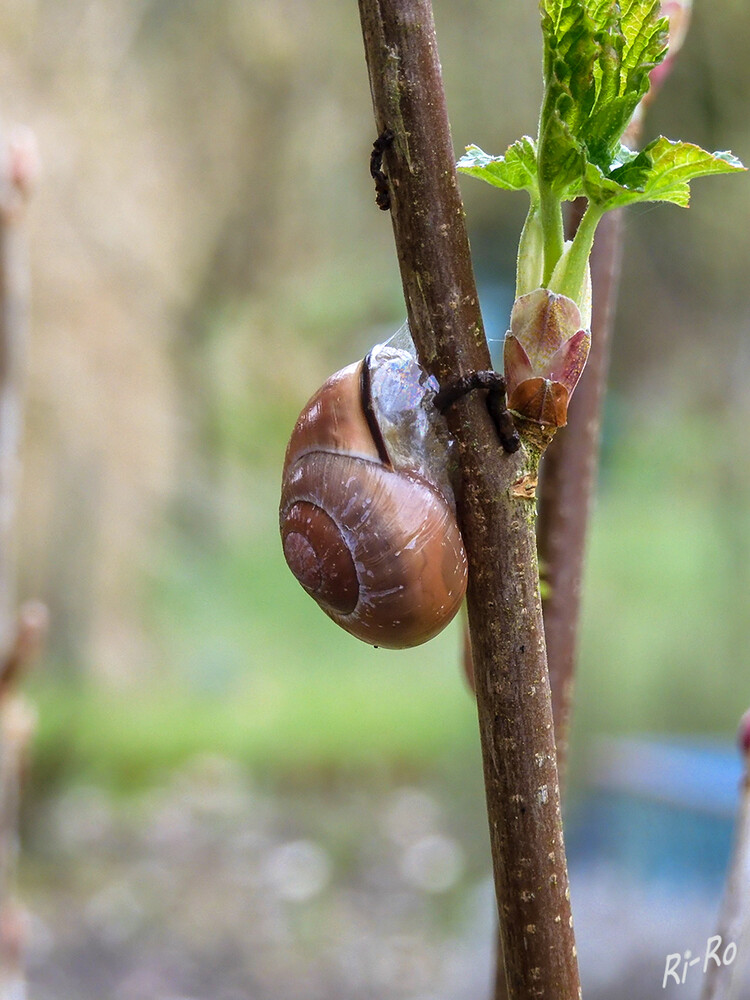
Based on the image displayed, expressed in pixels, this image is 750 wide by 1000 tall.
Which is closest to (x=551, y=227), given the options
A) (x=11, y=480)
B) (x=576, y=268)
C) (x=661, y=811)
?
(x=576, y=268)

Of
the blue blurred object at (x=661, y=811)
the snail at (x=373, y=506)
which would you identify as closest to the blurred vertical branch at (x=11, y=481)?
the snail at (x=373, y=506)

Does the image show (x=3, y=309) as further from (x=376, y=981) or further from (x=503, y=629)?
(x=376, y=981)

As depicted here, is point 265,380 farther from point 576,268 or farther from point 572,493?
point 576,268

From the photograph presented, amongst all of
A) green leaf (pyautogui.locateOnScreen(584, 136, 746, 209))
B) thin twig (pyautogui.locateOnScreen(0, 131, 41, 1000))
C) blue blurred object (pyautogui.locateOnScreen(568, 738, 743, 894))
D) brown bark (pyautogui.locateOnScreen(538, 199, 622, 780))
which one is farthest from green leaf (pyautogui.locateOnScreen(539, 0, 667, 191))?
blue blurred object (pyautogui.locateOnScreen(568, 738, 743, 894))

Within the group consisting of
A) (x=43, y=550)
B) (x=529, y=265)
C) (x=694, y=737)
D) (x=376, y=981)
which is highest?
(x=43, y=550)

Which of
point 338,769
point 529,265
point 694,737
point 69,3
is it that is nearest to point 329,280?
point 69,3

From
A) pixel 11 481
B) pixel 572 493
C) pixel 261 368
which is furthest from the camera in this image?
pixel 261 368

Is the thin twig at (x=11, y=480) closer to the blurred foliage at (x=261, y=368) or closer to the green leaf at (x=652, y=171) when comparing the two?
the green leaf at (x=652, y=171)
